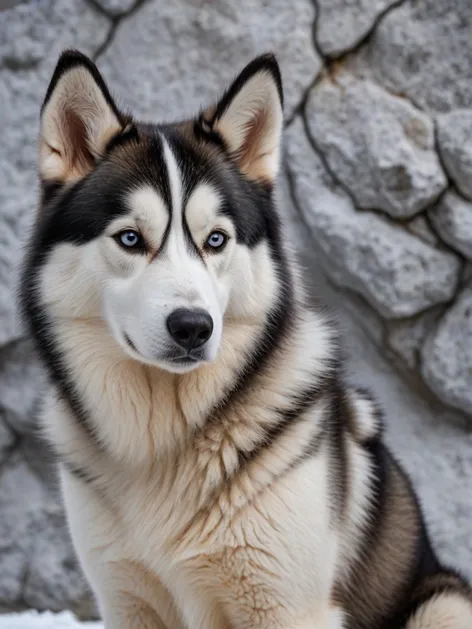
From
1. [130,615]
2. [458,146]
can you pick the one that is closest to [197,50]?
[458,146]

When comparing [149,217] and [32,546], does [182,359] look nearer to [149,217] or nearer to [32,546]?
[149,217]

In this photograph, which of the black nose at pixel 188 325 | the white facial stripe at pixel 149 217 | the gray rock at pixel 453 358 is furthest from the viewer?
the gray rock at pixel 453 358

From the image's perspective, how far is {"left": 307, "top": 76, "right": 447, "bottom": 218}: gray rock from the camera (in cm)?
349

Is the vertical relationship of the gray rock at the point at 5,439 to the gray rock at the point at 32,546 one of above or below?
above

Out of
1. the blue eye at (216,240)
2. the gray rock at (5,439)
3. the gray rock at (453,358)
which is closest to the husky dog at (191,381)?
the blue eye at (216,240)

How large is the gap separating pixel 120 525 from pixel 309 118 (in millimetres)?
2292

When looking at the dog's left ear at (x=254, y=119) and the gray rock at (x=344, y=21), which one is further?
the gray rock at (x=344, y=21)

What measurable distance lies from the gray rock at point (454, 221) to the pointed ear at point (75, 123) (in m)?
1.93

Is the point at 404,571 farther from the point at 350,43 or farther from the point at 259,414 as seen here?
the point at 350,43

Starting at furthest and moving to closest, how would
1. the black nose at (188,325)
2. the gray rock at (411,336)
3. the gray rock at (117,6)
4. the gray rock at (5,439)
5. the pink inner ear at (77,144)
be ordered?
the gray rock at (5,439) → the gray rock at (117,6) → the gray rock at (411,336) → the pink inner ear at (77,144) → the black nose at (188,325)

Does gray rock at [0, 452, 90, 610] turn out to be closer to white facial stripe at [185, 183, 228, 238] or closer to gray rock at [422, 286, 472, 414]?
gray rock at [422, 286, 472, 414]

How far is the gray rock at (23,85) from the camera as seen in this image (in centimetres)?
375

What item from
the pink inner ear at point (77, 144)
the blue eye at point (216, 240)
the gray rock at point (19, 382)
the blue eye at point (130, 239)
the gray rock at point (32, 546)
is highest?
the pink inner ear at point (77, 144)

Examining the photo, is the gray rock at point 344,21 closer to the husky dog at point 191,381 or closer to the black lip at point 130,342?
the husky dog at point 191,381
